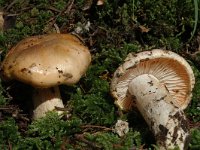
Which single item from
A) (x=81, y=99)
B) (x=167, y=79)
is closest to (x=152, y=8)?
(x=167, y=79)

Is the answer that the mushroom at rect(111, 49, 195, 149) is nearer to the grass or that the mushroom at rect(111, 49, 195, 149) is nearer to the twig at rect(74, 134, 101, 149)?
the grass

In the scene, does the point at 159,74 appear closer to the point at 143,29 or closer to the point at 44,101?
the point at 143,29

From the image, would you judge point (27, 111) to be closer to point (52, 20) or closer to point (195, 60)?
point (52, 20)

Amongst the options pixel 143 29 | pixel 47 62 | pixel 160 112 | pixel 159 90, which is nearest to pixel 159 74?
pixel 159 90

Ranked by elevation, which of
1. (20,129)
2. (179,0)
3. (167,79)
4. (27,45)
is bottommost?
(20,129)

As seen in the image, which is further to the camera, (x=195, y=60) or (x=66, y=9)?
(x=66, y=9)

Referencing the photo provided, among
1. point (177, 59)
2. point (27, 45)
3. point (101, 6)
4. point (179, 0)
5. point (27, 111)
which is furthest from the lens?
point (101, 6)
